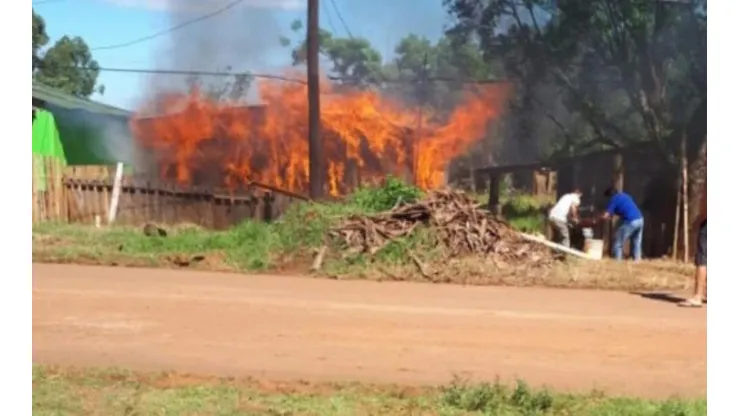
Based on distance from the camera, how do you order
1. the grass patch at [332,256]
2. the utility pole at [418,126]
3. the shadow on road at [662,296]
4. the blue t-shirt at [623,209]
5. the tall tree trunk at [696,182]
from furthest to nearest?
the utility pole at [418,126], the tall tree trunk at [696,182], the blue t-shirt at [623,209], the grass patch at [332,256], the shadow on road at [662,296]

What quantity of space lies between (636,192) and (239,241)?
970 cm

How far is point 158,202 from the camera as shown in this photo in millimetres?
23172

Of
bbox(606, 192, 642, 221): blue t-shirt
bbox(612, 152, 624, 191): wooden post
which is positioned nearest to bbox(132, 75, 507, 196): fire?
bbox(612, 152, 624, 191): wooden post

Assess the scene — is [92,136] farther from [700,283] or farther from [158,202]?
[700,283]

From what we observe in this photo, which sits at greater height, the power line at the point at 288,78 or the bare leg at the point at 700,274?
the power line at the point at 288,78

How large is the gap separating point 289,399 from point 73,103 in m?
21.4

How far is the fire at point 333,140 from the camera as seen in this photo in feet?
77.9

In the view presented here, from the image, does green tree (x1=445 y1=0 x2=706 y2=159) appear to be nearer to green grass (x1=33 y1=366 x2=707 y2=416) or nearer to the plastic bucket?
the plastic bucket

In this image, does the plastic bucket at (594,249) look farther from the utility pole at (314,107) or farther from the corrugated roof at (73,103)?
the corrugated roof at (73,103)

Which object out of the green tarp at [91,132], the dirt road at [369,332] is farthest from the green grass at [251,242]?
the green tarp at [91,132]

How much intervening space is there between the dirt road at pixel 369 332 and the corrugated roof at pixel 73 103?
1249cm

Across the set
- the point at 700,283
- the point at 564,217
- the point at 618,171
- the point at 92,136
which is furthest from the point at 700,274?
the point at 92,136

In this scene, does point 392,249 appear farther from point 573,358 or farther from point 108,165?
point 108,165

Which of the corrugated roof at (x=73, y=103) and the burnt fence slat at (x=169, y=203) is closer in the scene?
the burnt fence slat at (x=169, y=203)
